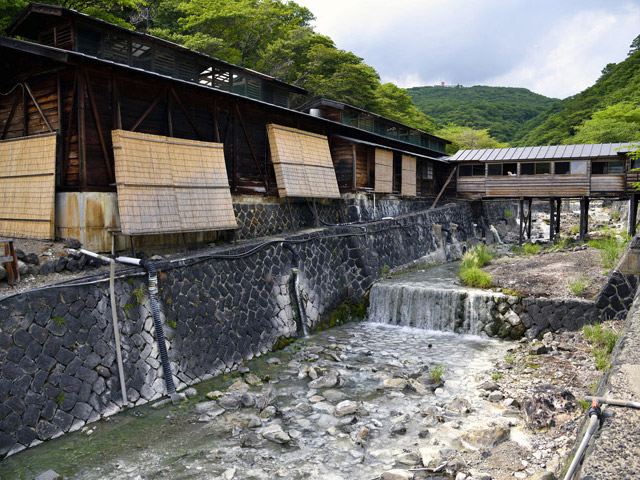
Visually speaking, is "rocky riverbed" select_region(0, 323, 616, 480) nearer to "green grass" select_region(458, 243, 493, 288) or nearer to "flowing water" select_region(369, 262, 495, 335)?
"flowing water" select_region(369, 262, 495, 335)

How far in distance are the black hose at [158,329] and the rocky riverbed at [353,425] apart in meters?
0.57

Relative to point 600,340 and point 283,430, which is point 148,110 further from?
point 600,340

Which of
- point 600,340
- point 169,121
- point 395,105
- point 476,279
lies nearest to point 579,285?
point 600,340

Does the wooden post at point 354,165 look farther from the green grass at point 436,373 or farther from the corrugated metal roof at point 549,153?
the green grass at point 436,373

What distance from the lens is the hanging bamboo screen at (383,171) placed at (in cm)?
2261

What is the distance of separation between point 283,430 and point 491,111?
7563 centimetres

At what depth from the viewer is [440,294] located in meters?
14.2

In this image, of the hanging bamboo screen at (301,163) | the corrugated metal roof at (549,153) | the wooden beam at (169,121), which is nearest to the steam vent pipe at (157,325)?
the wooden beam at (169,121)

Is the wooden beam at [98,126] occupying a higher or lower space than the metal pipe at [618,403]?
higher

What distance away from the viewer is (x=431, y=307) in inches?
560

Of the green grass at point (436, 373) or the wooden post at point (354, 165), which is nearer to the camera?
the green grass at point (436, 373)

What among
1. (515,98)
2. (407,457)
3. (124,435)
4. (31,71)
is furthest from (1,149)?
(515,98)

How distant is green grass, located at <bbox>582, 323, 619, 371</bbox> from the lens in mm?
9414

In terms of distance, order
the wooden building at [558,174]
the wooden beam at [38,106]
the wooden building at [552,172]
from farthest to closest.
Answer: the wooden building at [552,172] < the wooden building at [558,174] < the wooden beam at [38,106]
